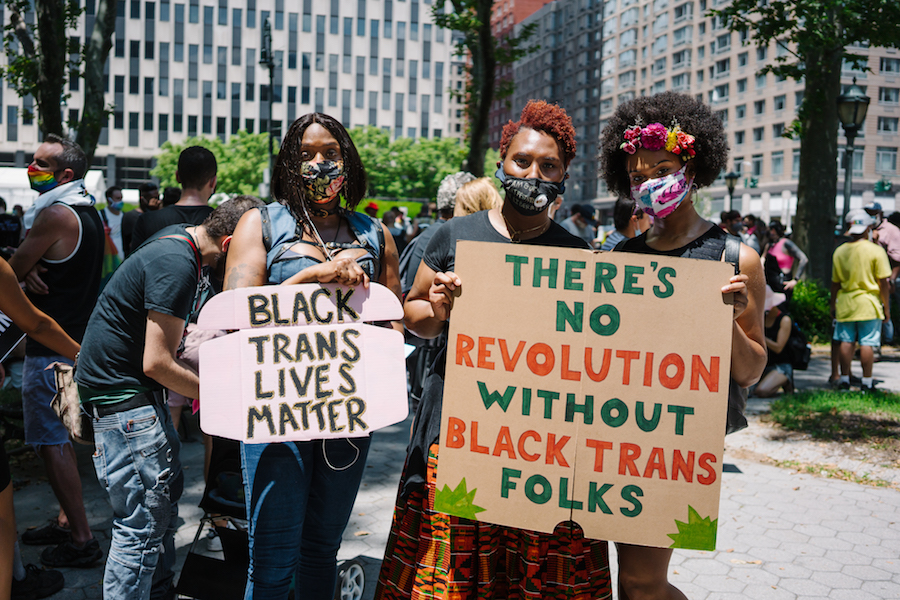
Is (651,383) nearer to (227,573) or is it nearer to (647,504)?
(647,504)

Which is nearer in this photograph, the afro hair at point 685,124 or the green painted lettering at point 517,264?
the green painted lettering at point 517,264

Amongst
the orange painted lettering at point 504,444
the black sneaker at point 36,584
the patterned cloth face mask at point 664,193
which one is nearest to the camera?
the orange painted lettering at point 504,444

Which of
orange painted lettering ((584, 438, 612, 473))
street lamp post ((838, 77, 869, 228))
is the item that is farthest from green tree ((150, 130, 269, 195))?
orange painted lettering ((584, 438, 612, 473))

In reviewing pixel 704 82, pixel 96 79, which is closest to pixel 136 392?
pixel 96 79

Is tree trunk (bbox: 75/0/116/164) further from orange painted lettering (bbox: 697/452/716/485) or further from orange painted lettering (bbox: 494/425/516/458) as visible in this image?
orange painted lettering (bbox: 697/452/716/485)

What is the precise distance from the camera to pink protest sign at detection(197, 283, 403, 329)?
2.51 meters

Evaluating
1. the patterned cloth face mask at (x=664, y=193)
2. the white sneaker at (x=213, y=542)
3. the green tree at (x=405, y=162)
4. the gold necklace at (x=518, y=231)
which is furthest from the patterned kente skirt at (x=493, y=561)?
the green tree at (x=405, y=162)

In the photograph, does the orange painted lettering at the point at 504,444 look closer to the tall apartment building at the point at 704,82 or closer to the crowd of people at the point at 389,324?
the crowd of people at the point at 389,324

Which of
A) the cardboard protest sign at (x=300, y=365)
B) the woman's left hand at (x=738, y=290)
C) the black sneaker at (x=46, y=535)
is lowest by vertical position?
the black sneaker at (x=46, y=535)

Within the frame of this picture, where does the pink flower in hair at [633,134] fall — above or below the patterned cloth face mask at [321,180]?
above

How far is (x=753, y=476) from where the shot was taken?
5.98 m

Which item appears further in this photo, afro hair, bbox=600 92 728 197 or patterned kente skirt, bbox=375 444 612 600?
afro hair, bbox=600 92 728 197

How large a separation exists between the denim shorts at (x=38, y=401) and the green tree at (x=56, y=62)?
22.3ft

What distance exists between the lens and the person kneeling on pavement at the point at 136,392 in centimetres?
285
